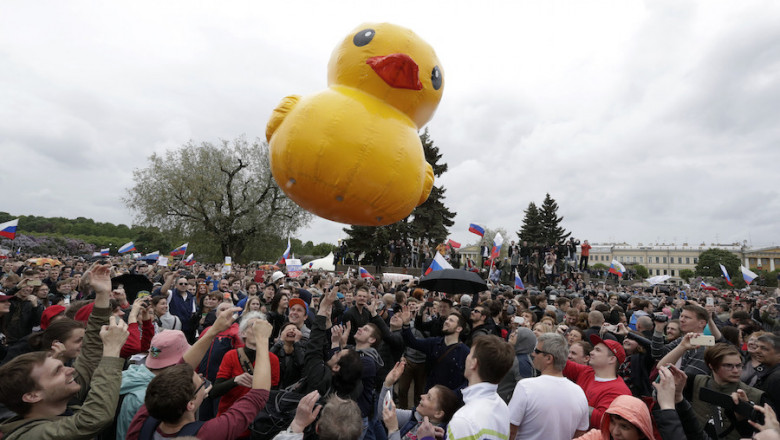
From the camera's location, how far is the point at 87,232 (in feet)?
A: 269

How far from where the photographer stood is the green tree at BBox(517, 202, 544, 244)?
51.3 meters

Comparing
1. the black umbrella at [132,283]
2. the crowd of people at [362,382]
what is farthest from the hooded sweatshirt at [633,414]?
the black umbrella at [132,283]

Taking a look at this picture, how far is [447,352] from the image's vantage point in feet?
15.0

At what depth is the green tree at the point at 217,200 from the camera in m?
28.8

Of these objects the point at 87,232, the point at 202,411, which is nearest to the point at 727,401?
the point at 202,411

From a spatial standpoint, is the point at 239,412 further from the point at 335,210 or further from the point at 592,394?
the point at 592,394

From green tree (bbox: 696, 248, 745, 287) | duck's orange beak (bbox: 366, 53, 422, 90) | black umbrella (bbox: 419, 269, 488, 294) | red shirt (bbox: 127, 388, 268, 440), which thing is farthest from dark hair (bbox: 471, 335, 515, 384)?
green tree (bbox: 696, 248, 745, 287)

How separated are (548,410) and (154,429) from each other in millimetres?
2587

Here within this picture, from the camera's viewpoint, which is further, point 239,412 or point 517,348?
point 517,348

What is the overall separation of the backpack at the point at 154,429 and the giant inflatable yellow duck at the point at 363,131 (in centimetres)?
212

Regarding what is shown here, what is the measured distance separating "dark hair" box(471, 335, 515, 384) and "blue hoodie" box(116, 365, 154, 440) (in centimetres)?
229

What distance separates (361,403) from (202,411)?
137 centimetres

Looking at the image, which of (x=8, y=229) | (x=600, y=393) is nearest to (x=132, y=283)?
(x=600, y=393)

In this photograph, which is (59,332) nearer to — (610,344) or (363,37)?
(363,37)
